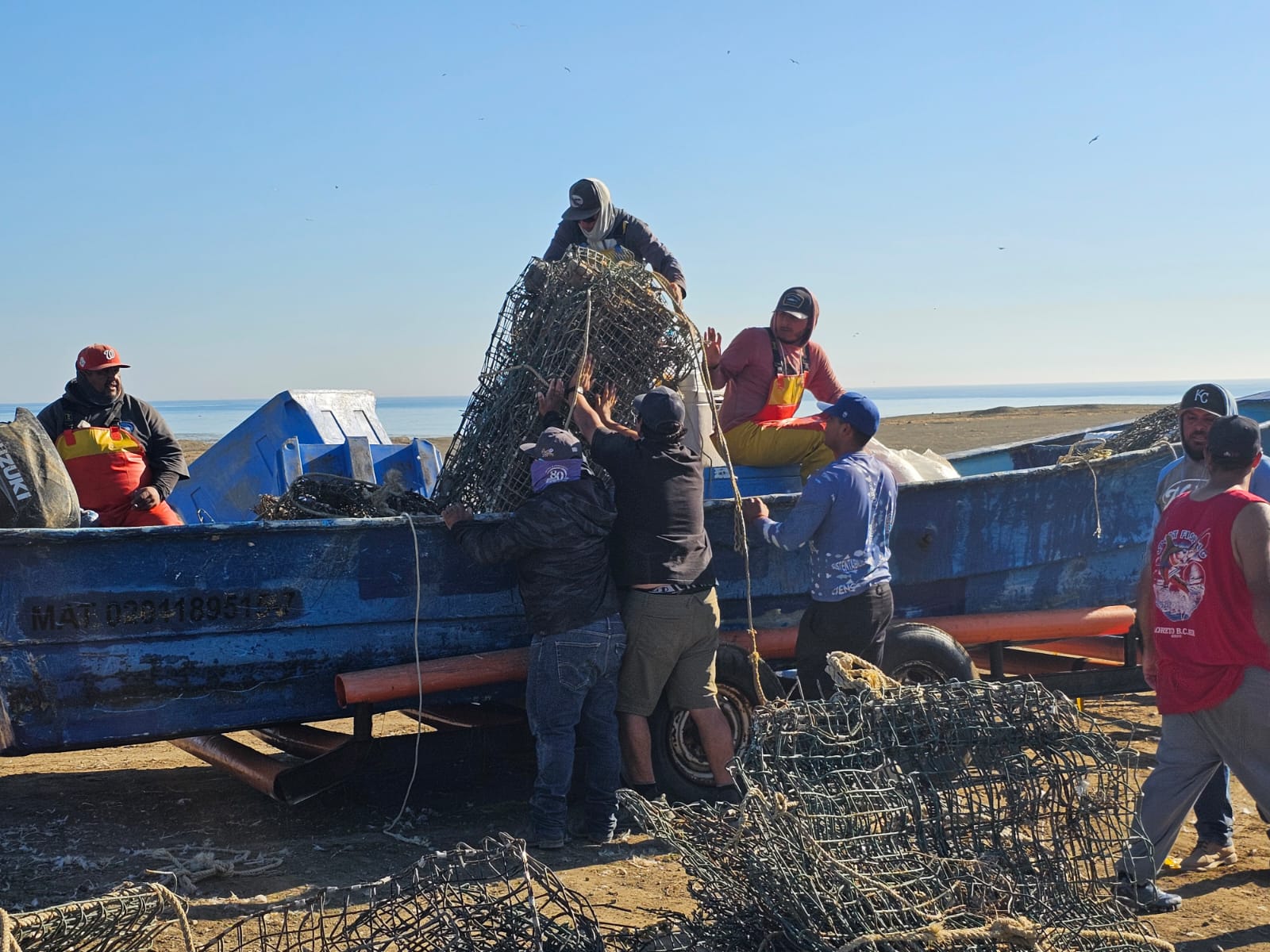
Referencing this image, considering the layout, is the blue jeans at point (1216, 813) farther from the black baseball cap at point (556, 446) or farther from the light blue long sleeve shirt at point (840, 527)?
the black baseball cap at point (556, 446)

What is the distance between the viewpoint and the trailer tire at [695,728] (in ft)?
19.5

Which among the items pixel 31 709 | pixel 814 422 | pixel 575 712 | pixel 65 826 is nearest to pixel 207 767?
pixel 65 826

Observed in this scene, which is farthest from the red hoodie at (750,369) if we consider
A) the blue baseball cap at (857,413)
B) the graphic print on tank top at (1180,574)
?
the graphic print on tank top at (1180,574)

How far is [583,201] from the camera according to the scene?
6.80 metres

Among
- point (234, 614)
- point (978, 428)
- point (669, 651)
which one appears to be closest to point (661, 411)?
point (669, 651)

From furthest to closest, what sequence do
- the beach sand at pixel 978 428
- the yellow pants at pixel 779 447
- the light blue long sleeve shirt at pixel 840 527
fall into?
the beach sand at pixel 978 428, the yellow pants at pixel 779 447, the light blue long sleeve shirt at pixel 840 527

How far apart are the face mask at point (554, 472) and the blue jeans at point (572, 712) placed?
642 mm

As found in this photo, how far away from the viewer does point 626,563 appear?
5.66m

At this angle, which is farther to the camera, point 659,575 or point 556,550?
point 659,575

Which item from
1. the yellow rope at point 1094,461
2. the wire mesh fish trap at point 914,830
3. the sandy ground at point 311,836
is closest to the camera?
the wire mesh fish trap at point 914,830

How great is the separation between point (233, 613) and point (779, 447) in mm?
3036

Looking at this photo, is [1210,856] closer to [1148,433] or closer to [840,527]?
[840,527]

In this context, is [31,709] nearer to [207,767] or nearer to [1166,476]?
[207,767]

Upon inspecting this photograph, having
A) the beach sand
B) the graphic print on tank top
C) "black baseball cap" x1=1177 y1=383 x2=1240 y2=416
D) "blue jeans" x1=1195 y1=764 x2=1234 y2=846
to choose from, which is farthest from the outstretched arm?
the beach sand
